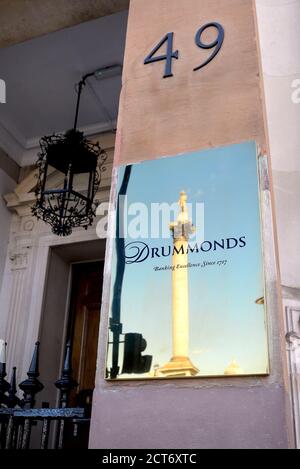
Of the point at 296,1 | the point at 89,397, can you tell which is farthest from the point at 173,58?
the point at 89,397

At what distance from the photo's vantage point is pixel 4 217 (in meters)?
5.38

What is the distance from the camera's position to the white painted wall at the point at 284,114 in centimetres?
199

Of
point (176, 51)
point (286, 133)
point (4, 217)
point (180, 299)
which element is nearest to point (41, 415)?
point (180, 299)

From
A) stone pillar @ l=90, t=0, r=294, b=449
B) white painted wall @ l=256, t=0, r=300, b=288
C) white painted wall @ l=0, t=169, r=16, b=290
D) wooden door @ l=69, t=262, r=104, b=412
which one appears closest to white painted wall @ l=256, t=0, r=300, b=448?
white painted wall @ l=256, t=0, r=300, b=288

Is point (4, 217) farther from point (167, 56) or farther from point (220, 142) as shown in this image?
point (220, 142)

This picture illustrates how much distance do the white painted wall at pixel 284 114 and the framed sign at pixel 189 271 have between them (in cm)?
25

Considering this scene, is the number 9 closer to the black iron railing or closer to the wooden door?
the black iron railing

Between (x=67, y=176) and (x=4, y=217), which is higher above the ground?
(x=4, y=217)

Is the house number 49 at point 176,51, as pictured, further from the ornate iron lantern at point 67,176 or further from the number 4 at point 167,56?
the ornate iron lantern at point 67,176

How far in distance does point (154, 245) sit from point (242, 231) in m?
0.35

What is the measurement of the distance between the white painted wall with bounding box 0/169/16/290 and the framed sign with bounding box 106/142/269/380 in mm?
3439

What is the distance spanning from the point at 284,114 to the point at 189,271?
0.95 m

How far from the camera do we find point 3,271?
5.21 meters

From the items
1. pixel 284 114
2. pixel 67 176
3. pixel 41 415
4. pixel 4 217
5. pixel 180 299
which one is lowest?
pixel 41 415
